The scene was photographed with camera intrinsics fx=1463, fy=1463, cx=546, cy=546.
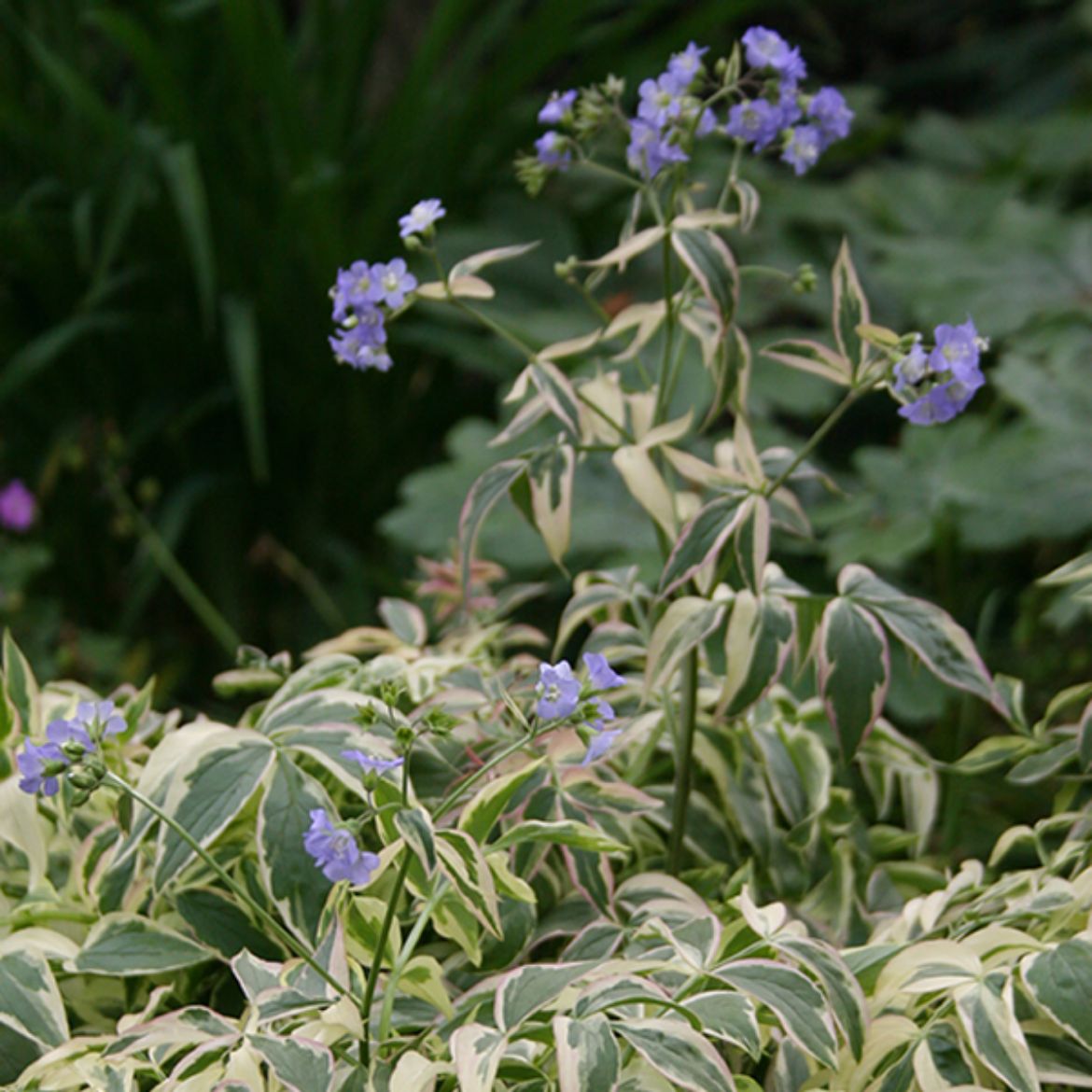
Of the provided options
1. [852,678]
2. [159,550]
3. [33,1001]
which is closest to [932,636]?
[852,678]

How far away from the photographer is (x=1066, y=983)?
2.56ft

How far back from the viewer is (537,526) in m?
1.03

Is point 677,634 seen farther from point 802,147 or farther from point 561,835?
point 802,147

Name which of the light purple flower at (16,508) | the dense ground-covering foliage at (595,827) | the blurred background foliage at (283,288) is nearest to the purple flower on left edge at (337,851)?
the dense ground-covering foliage at (595,827)

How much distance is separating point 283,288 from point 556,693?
1768mm

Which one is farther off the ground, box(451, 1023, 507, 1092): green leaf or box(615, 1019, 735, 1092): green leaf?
box(451, 1023, 507, 1092): green leaf

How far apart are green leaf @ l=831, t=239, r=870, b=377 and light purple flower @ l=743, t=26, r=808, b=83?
5.2 inches

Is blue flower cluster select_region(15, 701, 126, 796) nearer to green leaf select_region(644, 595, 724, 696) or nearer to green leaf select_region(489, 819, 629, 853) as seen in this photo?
green leaf select_region(489, 819, 629, 853)

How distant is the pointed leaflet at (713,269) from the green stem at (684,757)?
0.79ft

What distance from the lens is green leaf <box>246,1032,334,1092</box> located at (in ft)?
2.44

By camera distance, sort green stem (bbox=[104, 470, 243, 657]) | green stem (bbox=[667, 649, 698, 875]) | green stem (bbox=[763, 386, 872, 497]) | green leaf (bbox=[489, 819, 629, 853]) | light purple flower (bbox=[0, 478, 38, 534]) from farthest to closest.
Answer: light purple flower (bbox=[0, 478, 38, 534]) < green stem (bbox=[104, 470, 243, 657]) < green stem (bbox=[667, 649, 698, 875]) < green stem (bbox=[763, 386, 872, 497]) < green leaf (bbox=[489, 819, 629, 853])

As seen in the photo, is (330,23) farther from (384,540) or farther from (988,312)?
(988,312)

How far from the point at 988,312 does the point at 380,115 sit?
1157 millimetres

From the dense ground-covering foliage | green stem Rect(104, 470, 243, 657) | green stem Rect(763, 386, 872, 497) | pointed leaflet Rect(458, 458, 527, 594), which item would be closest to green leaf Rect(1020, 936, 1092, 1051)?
the dense ground-covering foliage
